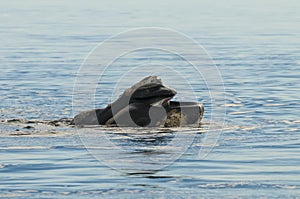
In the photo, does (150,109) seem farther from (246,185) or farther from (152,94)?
(246,185)

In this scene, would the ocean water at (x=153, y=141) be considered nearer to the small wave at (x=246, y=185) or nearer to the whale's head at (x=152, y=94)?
the small wave at (x=246, y=185)

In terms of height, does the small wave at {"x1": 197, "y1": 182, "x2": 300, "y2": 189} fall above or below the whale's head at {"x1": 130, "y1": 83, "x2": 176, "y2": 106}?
below

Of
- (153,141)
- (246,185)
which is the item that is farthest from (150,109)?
(246,185)

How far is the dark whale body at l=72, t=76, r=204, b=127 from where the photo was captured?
15.0m

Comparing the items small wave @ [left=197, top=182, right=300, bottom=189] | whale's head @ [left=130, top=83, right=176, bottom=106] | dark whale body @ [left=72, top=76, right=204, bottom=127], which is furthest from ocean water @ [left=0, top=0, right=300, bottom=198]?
whale's head @ [left=130, top=83, right=176, bottom=106]

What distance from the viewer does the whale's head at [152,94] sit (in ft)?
49.1

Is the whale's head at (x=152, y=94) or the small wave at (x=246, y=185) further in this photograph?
the whale's head at (x=152, y=94)

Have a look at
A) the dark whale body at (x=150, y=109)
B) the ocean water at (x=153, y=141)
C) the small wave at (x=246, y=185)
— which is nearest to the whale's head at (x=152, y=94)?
the dark whale body at (x=150, y=109)

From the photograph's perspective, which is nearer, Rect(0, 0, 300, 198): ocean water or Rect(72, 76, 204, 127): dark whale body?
Rect(0, 0, 300, 198): ocean water

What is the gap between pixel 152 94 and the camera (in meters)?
15.0

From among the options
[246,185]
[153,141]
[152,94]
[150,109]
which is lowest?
[246,185]

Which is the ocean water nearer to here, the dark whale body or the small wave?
the small wave

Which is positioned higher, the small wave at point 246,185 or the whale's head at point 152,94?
the whale's head at point 152,94

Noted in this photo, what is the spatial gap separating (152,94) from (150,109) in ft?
0.76
